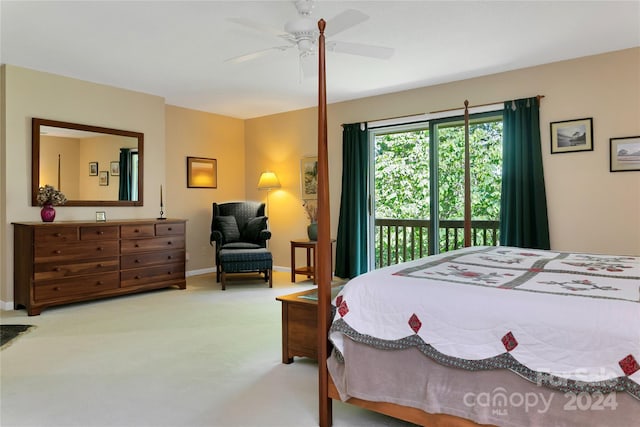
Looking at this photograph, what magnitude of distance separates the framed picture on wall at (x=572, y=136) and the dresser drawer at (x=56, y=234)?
5.01m

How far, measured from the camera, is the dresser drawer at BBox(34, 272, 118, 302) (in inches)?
162

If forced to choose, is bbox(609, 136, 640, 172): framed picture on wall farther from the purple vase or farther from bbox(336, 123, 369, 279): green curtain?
the purple vase

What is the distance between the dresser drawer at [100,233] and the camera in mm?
4410

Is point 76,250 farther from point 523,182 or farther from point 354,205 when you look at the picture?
point 523,182

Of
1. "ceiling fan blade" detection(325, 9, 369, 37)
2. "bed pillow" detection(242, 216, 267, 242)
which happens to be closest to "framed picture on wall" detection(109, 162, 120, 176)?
"bed pillow" detection(242, 216, 267, 242)

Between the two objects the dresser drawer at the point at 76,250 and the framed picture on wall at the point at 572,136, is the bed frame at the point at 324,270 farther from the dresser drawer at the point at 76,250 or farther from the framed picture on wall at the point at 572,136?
the dresser drawer at the point at 76,250

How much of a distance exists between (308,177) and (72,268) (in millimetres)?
3273

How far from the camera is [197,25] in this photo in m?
3.34

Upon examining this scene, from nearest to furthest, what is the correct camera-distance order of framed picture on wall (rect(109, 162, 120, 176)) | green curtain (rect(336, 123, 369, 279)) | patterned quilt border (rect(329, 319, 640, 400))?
patterned quilt border (rect(329, 319, 640, 400))
framed picture on wall (rect(109, 162, 120, 176))
green curtain (rect(336, 123, 369, 279))

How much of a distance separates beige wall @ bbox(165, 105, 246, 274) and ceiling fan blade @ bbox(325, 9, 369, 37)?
3.97 m

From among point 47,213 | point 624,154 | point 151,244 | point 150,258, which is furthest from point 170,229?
point 624,154

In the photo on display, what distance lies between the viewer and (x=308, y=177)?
627 cm

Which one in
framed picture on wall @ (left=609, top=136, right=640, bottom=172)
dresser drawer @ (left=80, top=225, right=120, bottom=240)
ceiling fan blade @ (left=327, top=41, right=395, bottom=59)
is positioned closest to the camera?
ceiling fan blade @ (left=327, top=41, right=395, bottom=59)

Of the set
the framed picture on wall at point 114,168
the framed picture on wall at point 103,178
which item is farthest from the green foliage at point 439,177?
the framed picture on wall at point 103,178
